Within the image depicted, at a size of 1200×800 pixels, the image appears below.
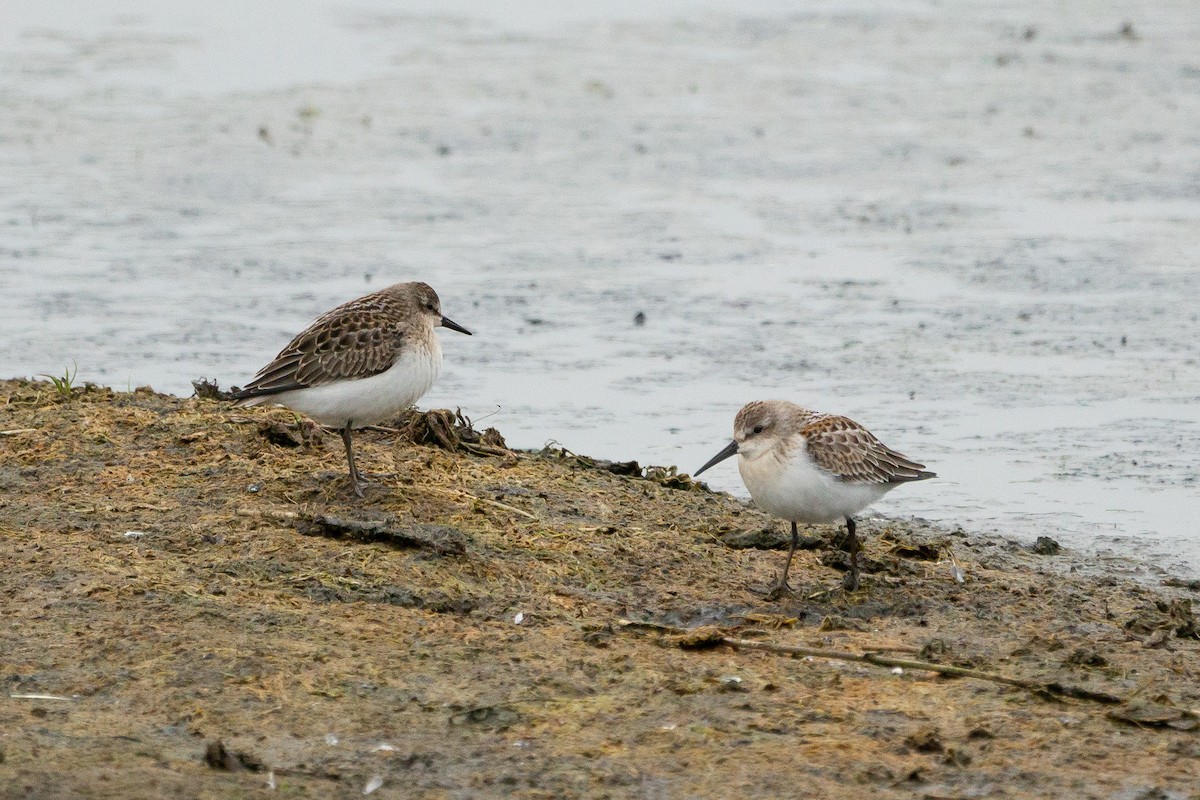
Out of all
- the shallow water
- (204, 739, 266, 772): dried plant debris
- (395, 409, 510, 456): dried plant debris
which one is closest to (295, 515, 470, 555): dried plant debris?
(395, 409, 510, 456): dried plant debris

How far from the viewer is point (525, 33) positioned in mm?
24781

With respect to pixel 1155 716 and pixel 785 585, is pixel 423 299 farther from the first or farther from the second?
pixel 1155 716

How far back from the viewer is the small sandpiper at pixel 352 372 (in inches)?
356

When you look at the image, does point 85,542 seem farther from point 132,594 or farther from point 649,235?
point 649,235

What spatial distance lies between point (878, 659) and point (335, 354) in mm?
3338

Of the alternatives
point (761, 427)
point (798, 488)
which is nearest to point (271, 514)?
point (761, 427)

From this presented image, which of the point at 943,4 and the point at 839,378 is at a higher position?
the point at 943,4

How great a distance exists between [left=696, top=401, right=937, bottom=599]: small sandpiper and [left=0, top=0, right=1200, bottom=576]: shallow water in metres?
1.88

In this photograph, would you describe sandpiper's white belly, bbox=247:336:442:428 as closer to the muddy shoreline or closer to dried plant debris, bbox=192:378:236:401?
the muddy shoreline

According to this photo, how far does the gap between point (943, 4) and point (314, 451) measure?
1839 centimetres

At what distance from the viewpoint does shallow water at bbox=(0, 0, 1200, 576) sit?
11.7 metres

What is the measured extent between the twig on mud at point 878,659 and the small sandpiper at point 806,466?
858 millimetres

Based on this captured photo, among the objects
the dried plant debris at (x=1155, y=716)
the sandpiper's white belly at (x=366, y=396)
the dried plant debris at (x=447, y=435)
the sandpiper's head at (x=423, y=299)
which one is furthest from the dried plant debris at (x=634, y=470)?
the dried plant debris at (x=1155, y=716)

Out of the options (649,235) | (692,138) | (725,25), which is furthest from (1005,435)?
(725,25)
